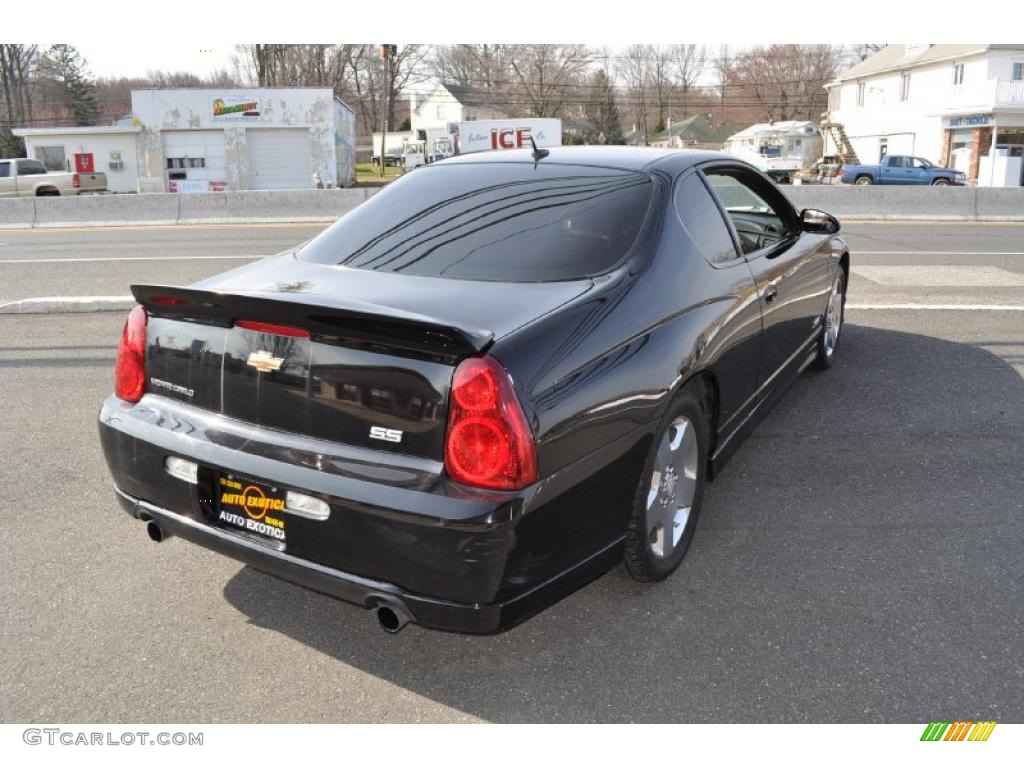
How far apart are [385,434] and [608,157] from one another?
81.7 inches

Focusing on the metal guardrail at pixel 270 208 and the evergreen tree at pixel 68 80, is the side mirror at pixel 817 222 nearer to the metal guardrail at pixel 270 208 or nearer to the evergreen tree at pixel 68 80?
the metal guardrail at pixel 270 208

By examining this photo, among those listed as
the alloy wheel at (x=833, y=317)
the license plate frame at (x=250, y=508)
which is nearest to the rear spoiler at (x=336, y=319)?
the license plate frame at (x=250, y=508)

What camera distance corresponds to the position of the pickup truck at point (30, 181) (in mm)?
32344

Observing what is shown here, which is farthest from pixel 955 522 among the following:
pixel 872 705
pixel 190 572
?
pixel 190 572

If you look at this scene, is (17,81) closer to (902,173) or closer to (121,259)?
(902,173)

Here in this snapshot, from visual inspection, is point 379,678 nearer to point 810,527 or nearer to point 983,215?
point 810,527

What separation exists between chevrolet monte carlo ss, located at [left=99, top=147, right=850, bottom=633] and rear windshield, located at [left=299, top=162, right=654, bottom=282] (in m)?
0.01

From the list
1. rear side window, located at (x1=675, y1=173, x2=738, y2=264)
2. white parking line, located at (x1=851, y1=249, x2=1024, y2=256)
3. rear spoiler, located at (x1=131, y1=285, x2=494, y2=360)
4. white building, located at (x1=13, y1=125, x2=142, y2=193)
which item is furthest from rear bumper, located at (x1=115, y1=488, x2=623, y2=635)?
white building, located at (x1=13, y1=125, x2=142, y2=193)

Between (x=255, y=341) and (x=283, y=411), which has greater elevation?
(x=255, y=341)

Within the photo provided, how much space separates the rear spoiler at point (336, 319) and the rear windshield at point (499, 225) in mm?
671

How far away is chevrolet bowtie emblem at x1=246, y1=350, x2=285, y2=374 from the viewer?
2760 millimetres

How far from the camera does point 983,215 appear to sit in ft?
68.2

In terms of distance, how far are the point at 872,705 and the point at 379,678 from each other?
1.55m

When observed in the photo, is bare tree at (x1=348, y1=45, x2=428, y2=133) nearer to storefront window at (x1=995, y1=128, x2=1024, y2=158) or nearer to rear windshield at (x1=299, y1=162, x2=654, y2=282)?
storefront window at (x1=995, y1=128, x2=1024, y2=158)
